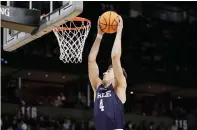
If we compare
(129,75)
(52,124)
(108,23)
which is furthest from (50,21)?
(129,75)

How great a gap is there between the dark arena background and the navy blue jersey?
393 inches

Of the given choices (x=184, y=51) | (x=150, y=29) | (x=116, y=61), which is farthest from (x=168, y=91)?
(x=116, y=61)

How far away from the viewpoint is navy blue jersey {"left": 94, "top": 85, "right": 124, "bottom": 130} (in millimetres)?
4113

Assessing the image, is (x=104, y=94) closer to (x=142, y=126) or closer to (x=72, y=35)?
(x=72, y=35)

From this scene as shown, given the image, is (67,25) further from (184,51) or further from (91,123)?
(184,51)

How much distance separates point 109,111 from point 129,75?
13.6m

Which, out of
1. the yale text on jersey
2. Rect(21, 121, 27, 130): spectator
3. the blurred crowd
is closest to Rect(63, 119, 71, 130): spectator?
the blurred crowd

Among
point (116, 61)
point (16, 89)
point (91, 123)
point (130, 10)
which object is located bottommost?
point (91, 123)

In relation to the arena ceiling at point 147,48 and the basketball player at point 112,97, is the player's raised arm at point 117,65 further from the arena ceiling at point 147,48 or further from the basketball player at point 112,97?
the arena ceiling at point 147,48

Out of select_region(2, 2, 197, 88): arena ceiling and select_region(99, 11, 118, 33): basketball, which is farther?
select_region(2, 2, 197, 88): arena ceiling

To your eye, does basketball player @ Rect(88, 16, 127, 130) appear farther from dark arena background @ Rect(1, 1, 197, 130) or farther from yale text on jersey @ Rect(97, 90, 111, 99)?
dark arena background @ Rect(1, 1, 197, 130)

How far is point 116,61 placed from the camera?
409cm

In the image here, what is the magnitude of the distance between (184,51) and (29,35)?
13893 millimetres

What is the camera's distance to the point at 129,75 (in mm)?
17688
